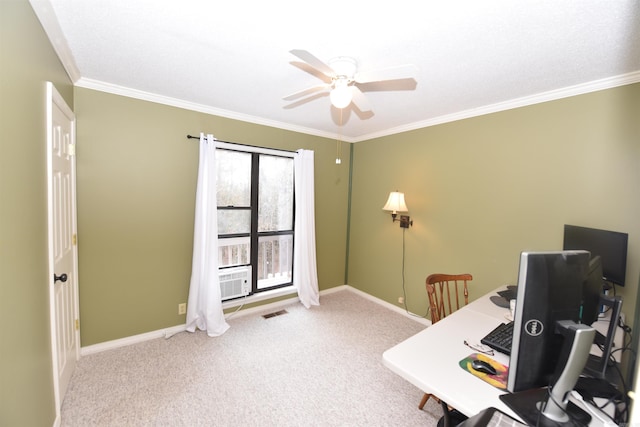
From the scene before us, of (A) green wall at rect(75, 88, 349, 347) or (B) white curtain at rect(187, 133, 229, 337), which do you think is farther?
(B) white curtain at rect(187, 133, 229, 337)

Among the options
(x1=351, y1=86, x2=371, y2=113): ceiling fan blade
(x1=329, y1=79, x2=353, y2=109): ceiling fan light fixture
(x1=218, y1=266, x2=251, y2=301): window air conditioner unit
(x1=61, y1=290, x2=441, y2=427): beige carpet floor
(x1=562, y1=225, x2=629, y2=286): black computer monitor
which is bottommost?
(x1=61, y1=290, x2=441, y2=427): beige carpet floor

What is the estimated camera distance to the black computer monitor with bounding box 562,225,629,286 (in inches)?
68.7

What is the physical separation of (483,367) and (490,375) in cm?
4

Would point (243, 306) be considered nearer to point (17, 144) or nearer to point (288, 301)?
point (288, 301)

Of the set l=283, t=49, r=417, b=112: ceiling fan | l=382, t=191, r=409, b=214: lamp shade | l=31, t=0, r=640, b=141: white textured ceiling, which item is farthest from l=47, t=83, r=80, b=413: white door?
l=382, t=191, r=409, b=214: lamp shade

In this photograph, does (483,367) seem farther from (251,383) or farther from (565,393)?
(251,383)

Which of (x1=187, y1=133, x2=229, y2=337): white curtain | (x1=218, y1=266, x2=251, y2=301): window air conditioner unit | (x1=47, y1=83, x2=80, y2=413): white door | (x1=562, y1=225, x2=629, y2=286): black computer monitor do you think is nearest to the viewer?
(x1=47, y1=83, x2=80, y2=413): white door

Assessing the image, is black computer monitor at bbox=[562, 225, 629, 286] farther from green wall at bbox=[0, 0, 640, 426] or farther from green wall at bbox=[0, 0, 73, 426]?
green wall at bbox=[0, 0, 73, 426]

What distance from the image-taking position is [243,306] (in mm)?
3348

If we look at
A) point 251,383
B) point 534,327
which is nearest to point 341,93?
point 534,327

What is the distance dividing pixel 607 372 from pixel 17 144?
Answer: 279cm

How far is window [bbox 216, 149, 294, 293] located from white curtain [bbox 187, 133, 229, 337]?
27 centimetres

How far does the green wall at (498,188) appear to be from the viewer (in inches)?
78.2

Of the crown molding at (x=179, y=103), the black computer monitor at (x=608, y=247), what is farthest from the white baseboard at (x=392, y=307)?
the crown molding at (x=179, y=103)
